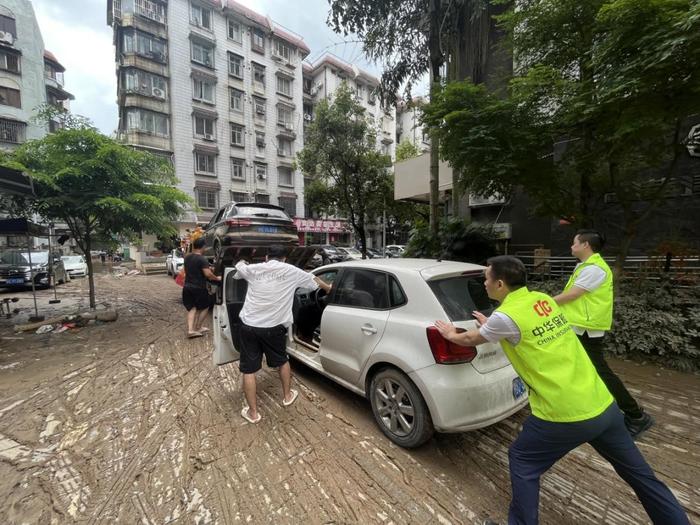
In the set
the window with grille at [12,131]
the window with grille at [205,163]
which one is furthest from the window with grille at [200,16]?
the window with grille at [12,131]

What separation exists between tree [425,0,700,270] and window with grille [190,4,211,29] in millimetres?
26957

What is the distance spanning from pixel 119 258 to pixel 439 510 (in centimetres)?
3564

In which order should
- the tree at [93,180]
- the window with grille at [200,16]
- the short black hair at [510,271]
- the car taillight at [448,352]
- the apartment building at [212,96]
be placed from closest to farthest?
the short black hair at [510,271]
the car taillight at [448,352]
the tree at [93,180]
the apartment building at [212,96]
the window with grille at [200,16]

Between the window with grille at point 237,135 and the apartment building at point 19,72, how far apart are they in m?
11.9

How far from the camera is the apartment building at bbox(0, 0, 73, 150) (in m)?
20.9

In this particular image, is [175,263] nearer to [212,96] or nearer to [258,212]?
[258,212]

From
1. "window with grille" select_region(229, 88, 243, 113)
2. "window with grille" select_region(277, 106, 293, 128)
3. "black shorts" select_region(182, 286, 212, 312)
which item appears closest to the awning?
"black shorts" select_region(182, 286, 212, 312)

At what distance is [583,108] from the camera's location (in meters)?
4.20

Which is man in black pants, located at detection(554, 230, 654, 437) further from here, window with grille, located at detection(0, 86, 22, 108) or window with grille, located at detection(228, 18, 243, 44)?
window with grille, located at detection(0, 86, 22, 108)

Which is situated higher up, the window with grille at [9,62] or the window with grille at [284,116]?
the window with grille at [9,62]

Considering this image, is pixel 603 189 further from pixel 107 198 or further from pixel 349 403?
pixel 107 198

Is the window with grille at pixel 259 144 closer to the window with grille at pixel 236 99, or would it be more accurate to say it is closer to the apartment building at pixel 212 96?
the apartment building at pixel 212 96

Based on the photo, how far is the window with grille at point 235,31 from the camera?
25622 millimetres

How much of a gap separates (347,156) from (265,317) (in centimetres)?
1142
